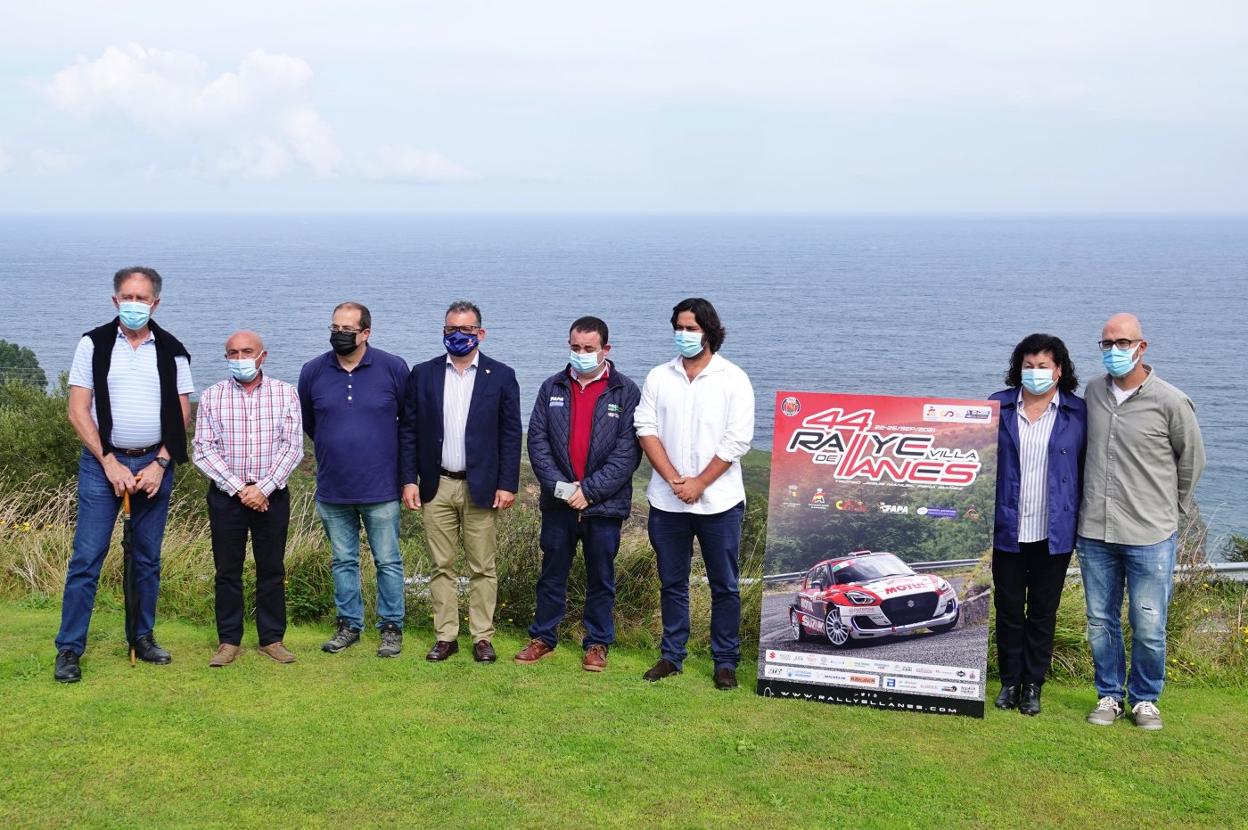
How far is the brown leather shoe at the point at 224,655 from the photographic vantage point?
6.47 meters

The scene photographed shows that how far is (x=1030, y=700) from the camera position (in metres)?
6.01

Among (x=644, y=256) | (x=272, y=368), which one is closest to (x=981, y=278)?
(x=644, y=256)

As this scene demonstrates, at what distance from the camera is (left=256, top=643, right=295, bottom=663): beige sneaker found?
6574 millimetres

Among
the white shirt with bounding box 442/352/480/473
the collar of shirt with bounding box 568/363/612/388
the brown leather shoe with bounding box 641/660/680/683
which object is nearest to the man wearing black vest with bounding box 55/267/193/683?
the white shirt with bounding box 442/352/480/473

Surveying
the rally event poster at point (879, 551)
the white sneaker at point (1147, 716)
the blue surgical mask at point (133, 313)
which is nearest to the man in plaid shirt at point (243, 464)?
the blue surgical mask at point (133, 313)

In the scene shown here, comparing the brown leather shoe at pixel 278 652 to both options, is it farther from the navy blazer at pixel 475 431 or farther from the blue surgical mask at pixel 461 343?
the blue surgical mask at pixel 461 343

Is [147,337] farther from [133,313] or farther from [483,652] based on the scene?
[483,652]

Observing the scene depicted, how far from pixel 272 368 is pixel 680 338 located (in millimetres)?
53660

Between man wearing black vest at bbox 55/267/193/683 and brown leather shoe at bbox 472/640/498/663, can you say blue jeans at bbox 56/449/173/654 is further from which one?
brown leather shoe at bbox 472/640/498/663

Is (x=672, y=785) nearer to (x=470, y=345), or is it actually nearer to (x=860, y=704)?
(x=860, y=704)

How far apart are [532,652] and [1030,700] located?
280 centimetres

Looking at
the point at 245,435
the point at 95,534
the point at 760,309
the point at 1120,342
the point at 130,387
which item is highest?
the point at 1120,342

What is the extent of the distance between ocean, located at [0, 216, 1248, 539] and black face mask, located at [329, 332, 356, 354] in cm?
1893

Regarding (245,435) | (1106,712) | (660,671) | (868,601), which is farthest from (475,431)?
(1106,712)
